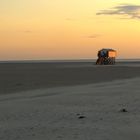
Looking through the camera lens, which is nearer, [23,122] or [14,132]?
[14,132]

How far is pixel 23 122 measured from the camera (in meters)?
13.1

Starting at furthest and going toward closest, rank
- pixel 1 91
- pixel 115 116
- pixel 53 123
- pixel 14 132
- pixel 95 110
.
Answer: pixel 1 91 → pixel 95 110 → pixel 115 116 → pixel 53 123 → pixel 14 132

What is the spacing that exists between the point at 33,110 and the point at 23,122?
3017mm

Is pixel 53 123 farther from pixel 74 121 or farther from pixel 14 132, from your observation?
pixel 14 132

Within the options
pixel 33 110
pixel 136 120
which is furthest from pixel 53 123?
pixel 33 110

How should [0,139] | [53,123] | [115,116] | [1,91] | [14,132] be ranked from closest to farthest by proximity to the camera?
1. [0,139]
2. [14,132]
3. [53,123]
4. [115,116]
5. [1,91]

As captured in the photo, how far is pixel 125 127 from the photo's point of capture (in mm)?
12227

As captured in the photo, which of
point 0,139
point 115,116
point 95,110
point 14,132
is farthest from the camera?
point 95,110

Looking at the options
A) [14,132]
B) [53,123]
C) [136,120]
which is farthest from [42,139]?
[136,120]

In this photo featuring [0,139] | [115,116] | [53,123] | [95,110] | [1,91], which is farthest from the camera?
[1,91]

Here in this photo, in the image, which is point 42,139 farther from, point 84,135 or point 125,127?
point 125,127

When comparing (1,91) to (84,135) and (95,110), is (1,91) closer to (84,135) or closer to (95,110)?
(95,110)

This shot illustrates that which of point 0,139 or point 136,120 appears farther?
point 136,120

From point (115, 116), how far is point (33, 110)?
128 inches
